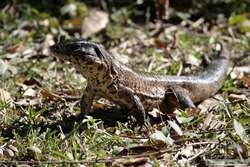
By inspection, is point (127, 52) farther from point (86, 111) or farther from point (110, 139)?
point (110, 139)

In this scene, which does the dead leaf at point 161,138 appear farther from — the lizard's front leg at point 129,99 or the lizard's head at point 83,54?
the lizard's head at point 83,54

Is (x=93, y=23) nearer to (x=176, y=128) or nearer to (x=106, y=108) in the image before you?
(x=106, y=108)

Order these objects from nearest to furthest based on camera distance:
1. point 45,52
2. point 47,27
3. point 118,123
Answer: point 118,123 → point 45,52 → point 47,27

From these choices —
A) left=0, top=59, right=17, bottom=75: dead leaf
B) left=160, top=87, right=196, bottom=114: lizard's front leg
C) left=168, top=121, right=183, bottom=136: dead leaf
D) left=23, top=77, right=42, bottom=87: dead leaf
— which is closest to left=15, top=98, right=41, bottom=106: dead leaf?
left=23, top=77, right=42, bottom=87: dead leaf

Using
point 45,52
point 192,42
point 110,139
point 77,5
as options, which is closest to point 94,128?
point 110,139

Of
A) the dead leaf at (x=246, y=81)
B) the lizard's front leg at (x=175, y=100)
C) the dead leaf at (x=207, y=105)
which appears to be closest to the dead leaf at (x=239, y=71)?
the dead leaf at (x=246, y=81)

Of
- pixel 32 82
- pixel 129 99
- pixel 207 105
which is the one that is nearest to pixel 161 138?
pixel 129 99
